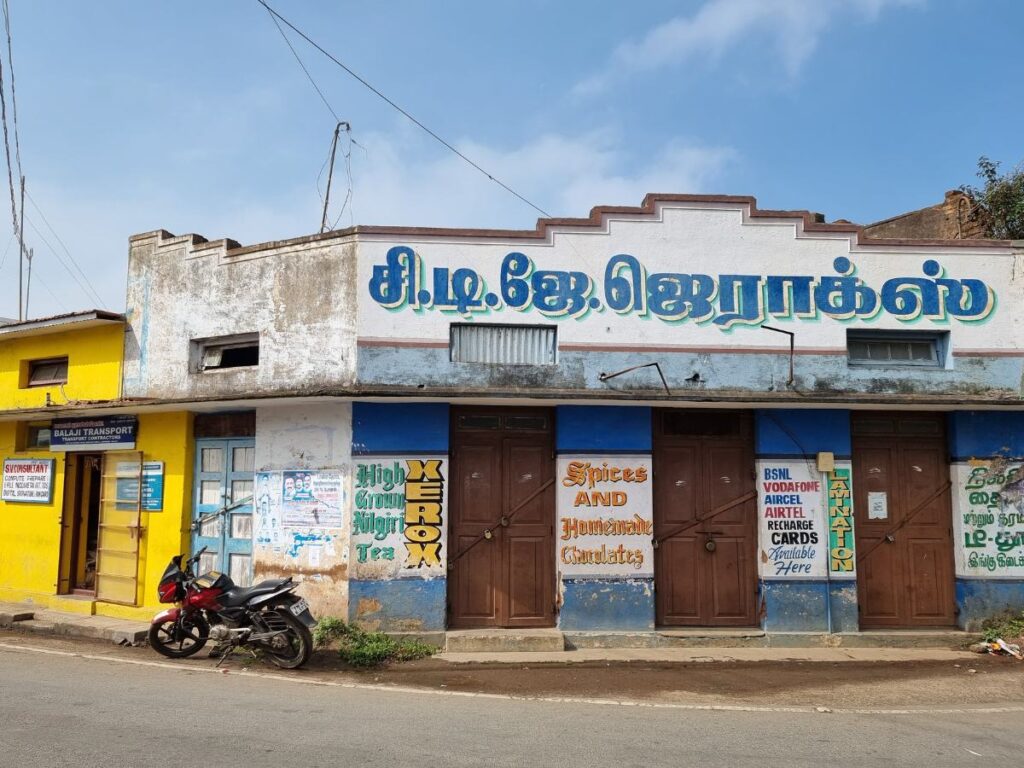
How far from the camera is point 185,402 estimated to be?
1068 cm

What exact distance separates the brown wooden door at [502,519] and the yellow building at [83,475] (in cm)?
422

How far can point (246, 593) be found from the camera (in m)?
8.95

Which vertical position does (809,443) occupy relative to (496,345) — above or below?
below

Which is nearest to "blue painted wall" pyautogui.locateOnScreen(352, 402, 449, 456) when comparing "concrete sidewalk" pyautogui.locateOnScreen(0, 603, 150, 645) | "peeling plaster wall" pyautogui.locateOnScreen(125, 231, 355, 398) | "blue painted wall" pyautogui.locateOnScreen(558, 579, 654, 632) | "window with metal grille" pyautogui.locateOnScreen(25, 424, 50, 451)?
"peeling plaster wall" pyautogui.locateOnScreen(125, 231, 355, 398)

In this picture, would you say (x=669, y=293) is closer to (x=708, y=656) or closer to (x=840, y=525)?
(x=840, y=525)

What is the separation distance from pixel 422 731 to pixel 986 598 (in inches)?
318

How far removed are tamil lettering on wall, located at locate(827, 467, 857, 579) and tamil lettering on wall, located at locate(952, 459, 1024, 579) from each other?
148 cm

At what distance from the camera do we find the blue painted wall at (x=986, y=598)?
33.6ft

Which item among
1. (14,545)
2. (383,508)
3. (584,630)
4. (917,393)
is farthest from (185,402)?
(917,393)

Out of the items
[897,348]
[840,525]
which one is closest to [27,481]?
[840,525]

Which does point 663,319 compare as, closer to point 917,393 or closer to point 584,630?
point 917,393

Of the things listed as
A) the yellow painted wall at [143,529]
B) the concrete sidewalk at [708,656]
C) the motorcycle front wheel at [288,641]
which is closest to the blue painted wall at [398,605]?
the concrete sidewalk at [708,656]

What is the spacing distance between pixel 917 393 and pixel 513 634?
6169 mm

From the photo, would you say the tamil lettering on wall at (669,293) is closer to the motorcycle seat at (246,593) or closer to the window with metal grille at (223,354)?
the window with metal grille at (223,354)
